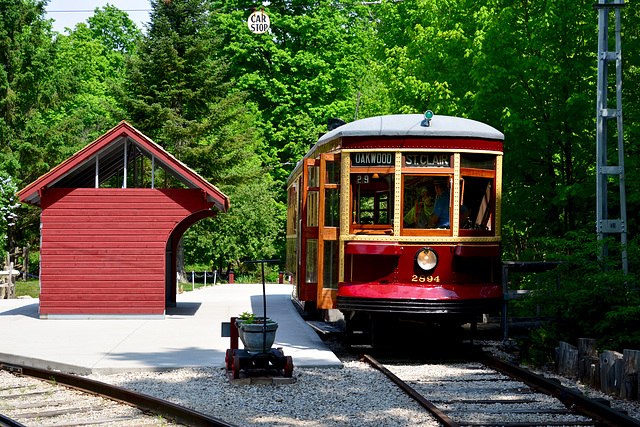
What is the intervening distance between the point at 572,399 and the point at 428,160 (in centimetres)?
427

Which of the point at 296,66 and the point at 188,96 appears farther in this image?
the point at 296,66

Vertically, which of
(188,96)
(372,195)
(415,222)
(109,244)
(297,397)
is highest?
(188,96)

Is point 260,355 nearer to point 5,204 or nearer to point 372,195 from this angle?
point 372,195

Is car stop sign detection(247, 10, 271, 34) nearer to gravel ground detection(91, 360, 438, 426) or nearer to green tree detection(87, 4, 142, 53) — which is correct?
gravel ground detection(91, 360, 438, 426)

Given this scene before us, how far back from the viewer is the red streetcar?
36.3ft

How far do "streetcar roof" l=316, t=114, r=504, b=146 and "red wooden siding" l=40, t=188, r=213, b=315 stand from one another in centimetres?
683

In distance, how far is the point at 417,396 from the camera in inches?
327

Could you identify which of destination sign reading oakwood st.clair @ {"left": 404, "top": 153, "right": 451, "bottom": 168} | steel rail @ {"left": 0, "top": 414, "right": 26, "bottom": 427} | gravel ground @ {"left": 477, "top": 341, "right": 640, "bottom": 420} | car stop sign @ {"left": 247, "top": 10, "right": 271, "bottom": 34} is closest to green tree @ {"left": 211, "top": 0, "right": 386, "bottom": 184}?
car stop sign @ {"left": 247, "top": 10, "right": 271, "bottom": 34}

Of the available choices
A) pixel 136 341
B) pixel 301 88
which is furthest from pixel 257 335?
pixel 301 88

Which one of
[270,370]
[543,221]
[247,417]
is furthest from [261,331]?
[543,221]

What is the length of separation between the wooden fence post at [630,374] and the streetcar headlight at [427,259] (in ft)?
10.5

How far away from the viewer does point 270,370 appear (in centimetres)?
974

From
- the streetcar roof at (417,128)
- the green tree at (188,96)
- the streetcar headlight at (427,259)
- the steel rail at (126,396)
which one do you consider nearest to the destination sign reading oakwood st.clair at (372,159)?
the streetcar roof at (417,128)

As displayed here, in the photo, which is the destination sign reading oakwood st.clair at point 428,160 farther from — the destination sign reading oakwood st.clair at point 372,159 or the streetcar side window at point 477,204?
the streetcar side window at point 477,204
